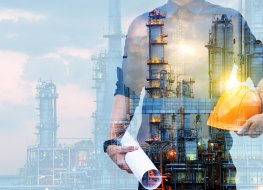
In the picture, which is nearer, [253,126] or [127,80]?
[253,126]

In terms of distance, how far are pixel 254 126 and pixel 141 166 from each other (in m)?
0.52

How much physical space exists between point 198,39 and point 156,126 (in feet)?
2.66

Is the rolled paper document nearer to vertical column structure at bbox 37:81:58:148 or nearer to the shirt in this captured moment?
the shirt

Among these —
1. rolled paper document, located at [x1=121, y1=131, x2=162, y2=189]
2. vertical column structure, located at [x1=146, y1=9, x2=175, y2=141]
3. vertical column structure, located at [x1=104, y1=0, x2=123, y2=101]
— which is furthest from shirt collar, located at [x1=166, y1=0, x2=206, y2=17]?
vertical column structure, located at [x1=104, y1=0, x2=123, y2=101]

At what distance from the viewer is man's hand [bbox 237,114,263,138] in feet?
11.7

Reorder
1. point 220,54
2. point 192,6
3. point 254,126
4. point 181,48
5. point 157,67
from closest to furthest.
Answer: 1. point 254,126
2. point 192,6
3. point 181,48
4. point 157,67
5. point 220,54

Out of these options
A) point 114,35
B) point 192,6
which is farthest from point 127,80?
point 114,35

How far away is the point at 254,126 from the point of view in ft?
11.8

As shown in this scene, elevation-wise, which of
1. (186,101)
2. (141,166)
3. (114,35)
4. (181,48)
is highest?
(114,35)

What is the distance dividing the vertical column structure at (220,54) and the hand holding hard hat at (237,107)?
0.23m

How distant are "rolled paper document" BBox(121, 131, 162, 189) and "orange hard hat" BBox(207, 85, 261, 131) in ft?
1.28

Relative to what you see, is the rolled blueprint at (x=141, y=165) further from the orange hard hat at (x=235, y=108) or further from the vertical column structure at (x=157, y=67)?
the vertical column structure at (x=157, y=67)

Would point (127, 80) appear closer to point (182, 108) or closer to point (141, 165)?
point (141, 165)

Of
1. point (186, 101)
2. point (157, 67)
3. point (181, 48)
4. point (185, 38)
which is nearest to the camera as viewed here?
point (185, 38)
